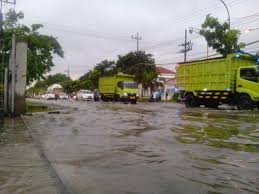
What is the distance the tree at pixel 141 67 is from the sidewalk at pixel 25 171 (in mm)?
55400

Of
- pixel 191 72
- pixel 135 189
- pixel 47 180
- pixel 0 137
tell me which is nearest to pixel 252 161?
pixel 135 189

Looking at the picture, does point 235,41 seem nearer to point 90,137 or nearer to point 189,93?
point 189,93

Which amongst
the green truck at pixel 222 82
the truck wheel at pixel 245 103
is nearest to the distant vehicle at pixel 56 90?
the green truck at pixel 222 82

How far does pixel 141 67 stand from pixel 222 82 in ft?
129

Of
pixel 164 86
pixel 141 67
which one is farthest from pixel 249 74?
pixel 164 86

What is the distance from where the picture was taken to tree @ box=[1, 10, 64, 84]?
1184 inches

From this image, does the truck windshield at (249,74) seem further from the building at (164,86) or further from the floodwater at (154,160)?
the building at (164,86)

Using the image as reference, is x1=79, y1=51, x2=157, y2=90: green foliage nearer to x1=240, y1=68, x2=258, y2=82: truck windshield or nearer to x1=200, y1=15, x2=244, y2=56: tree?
x1=200, y1=15, x2=244, y2=56: tree

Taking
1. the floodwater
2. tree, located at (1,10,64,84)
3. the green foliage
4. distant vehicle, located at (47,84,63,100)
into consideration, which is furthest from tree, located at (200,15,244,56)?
distant vehicle, located at (47,84,63,100)

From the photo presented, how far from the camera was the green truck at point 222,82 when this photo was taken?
84.5 feet

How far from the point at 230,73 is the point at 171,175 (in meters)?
21.4

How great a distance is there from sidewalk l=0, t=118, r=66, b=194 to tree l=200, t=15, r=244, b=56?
24533 mm

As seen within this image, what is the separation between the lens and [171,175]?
6410mm

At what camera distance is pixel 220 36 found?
107ft
